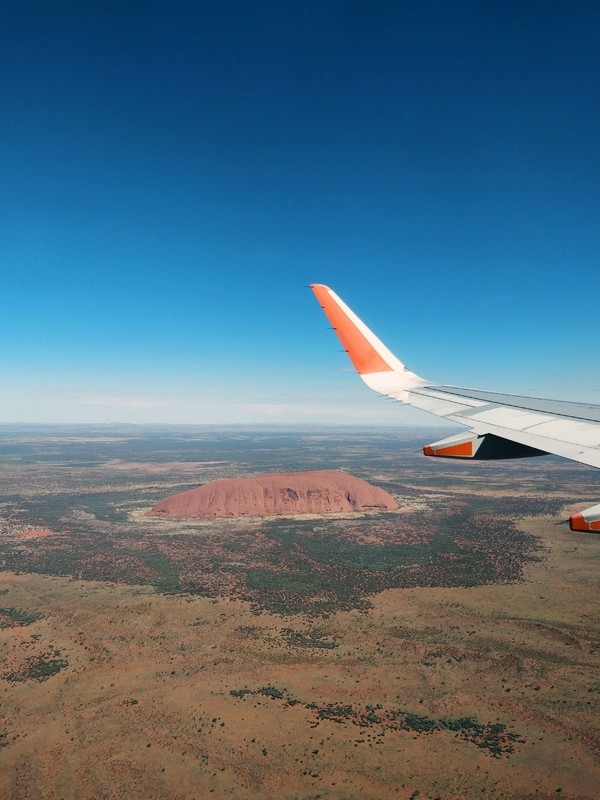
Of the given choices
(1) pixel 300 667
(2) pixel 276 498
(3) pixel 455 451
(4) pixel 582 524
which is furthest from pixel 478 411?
(2) pixel 276 498

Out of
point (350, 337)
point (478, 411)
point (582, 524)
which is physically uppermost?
point (350, 337)

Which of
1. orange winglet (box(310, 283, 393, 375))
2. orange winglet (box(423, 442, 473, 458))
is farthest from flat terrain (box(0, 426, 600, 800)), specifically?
orange winglet (box(310, 283, 393, 375))

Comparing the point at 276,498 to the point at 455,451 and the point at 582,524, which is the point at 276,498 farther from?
the point at 582,524

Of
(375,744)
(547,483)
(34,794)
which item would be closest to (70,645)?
(34,794)

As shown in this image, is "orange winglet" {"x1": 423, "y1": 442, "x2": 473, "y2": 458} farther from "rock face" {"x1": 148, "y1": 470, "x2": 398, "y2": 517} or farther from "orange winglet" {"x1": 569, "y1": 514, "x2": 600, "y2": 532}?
"rock face" {"x1": 148, "y1": 470, "x2": 398, "y2": 517}

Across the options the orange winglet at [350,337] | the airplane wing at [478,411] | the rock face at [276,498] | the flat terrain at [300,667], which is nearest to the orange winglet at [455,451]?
the airplane wing at [478,411]

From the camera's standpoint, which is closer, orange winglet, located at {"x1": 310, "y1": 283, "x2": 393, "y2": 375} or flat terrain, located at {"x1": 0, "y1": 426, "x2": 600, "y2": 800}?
orange winglet, located at {"x1": 310, "y1": 283, "x2": 393, "y2": 375}

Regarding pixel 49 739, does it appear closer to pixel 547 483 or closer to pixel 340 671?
pixel 340 671
